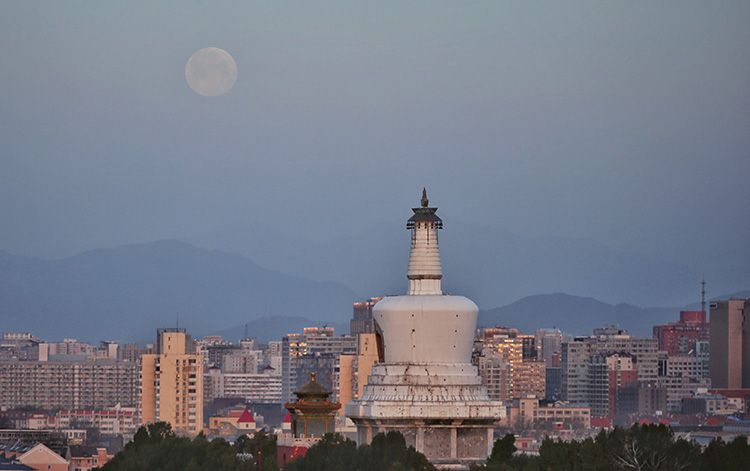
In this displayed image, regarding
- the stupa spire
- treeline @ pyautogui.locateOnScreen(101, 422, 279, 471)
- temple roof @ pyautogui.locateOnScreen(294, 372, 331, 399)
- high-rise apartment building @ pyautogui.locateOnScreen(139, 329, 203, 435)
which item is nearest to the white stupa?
the stupa spire

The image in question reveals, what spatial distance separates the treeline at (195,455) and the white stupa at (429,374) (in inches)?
151

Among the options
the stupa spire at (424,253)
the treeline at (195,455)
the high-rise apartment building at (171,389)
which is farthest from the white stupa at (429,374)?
the high-rise apartment building at (171,389)

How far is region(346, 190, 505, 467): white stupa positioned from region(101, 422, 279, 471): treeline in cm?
383

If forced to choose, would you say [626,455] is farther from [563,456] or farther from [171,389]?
[171,389]

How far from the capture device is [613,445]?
2148 inches

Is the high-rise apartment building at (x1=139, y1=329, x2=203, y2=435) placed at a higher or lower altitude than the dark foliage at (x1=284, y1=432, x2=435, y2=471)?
higher

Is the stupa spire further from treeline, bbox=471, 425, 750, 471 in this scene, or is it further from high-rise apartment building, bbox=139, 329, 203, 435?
high-rise apartment building, bbox=139, 329, 203, 435

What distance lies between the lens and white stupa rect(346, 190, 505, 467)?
5334 cm

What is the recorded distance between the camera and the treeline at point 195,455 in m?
59.0

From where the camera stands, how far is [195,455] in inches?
2438

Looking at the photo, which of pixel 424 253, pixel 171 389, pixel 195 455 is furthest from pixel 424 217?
pixel 171 389

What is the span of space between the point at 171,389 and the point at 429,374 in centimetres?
8767

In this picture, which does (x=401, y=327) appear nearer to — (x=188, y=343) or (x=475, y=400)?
(x=475, y=400)

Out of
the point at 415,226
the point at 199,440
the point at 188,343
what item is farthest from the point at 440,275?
the point at 188,343
